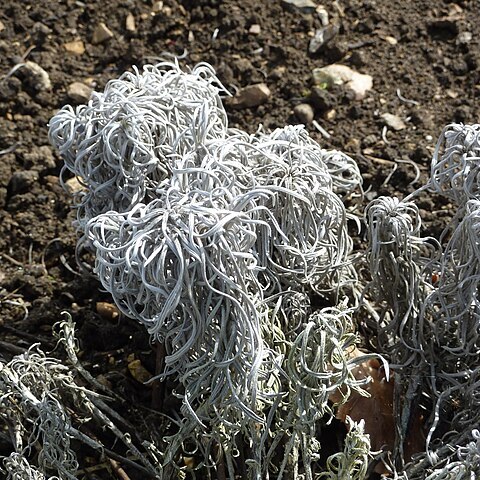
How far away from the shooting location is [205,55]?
10.2ft

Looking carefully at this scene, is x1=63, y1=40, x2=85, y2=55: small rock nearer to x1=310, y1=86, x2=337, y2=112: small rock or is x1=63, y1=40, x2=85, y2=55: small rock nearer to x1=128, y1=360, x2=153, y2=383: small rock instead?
x1=310, y1=86, x2=337, y2=112: small rock

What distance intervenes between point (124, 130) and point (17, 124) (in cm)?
104

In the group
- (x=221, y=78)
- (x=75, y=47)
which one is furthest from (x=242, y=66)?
(x=75, y=47)

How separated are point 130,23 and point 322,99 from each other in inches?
28.6

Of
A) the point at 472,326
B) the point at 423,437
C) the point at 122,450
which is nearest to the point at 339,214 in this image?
the point at 472,326

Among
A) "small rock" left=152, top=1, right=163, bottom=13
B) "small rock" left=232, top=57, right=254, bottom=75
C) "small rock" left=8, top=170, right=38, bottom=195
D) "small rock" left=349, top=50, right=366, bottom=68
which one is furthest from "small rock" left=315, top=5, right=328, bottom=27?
"small rock" left=8, top=170, right=38, bottom=195

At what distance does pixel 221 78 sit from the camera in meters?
3.01

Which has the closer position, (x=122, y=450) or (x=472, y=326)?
(x=472, y=326)

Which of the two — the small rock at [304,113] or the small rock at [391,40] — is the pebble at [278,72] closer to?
the small rock at [304,113]

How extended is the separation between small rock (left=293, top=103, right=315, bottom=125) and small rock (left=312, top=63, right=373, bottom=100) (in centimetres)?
12

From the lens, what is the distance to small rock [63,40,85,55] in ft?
10.4

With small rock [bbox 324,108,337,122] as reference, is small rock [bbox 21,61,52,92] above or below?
below

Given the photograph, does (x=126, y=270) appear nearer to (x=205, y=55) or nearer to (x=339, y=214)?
(x=339, y=214)

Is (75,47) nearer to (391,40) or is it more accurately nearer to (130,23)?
(130,23)
